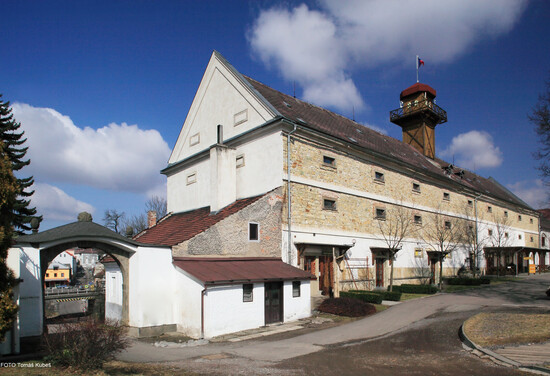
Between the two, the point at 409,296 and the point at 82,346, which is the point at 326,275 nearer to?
the point at 409,296

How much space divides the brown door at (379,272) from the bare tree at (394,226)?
75cm

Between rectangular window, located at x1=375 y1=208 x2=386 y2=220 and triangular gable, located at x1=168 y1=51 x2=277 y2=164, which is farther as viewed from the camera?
rectangular window, located at x1=375 y1=208 x2=386 y2=220

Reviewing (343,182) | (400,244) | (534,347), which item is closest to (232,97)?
(343,182)

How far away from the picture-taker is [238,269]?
16500 mm

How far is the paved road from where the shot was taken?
1114 centimetres

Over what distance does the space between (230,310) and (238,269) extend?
196 centimetres

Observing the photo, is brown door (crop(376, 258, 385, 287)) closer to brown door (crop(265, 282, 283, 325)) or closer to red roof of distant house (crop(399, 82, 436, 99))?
brown door (crop(265, 282, 283, 325))

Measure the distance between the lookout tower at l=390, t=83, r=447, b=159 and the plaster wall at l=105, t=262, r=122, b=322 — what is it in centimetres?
3100

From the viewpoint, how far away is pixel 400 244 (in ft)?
87.2

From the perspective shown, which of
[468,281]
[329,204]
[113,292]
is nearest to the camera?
[113,292]

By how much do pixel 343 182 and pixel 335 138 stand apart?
2663mm

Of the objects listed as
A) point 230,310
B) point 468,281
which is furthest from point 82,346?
point 468,281

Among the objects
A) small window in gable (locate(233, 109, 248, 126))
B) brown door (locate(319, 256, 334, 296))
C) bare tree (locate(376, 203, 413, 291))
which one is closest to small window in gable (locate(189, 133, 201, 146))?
small window in gable (locate(233, 109, 248, 126))

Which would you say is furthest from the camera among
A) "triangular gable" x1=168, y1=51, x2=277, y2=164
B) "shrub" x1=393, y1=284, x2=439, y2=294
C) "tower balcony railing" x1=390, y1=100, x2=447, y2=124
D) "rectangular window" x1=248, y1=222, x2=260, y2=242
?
"tower balcony railing" x1=390, y1=100, x2=447, y2=124
